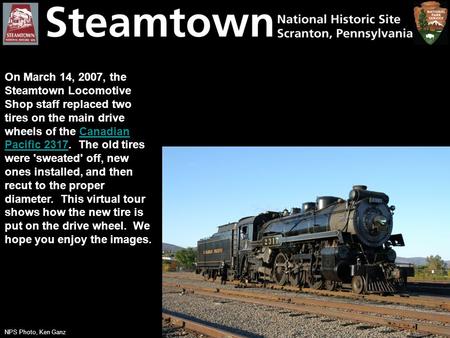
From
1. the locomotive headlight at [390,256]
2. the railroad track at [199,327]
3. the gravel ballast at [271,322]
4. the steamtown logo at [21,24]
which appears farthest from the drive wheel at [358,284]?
the steamtown logo at [21,24]

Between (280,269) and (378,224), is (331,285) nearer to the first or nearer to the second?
(378,224)

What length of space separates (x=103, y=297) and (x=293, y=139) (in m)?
3.52

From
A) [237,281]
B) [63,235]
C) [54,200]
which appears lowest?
[237,281]

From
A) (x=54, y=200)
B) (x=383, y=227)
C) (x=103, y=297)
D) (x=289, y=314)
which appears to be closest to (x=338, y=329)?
(x=289, y=314)

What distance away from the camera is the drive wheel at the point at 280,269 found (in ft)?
65.6

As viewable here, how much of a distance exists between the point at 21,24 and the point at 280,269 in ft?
53.4

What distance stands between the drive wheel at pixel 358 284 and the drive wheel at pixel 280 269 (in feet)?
14.0

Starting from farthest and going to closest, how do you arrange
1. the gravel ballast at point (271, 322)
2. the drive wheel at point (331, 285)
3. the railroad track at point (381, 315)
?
the drive wheel at point (331, 285) < the railroad track at point (381, 315) < the gravel ballast at point (271, 322)

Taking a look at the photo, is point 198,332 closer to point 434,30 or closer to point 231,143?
point 231,143

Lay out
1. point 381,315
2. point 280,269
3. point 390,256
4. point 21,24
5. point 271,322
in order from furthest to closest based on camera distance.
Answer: point 280,269, point 390,256, point 381,315, point 271,322, point 21,24

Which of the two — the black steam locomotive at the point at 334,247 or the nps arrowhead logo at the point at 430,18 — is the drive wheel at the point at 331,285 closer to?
the black steam locomotive at the point at 334,247

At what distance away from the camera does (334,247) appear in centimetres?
1644

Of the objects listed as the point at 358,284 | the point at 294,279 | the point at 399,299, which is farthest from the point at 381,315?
the point at 294,279

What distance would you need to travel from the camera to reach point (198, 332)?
8727mm
